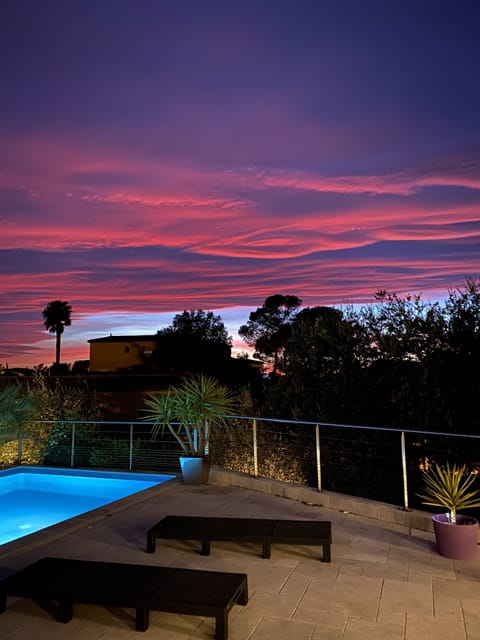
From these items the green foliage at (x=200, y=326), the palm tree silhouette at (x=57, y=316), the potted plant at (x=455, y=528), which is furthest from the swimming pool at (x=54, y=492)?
the palm tree silhouette at (x=57, y=316)

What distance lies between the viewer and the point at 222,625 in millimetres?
3045

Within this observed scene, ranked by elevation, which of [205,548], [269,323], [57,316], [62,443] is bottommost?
[205,548]

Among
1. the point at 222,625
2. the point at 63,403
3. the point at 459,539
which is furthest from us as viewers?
the point at 63,403

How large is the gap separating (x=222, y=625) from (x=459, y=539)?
7.73 ft

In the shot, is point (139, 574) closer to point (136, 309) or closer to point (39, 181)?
point (39, 181)

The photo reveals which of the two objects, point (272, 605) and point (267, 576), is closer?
point (272, 605)

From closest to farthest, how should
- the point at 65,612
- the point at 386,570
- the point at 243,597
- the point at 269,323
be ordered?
the point at 65,612 < the point at 243,597 < the point at 386,570 < the point at 269,323

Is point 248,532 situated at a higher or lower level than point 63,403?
lower

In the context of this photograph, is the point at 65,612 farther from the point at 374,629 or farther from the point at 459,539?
the point at 459,539

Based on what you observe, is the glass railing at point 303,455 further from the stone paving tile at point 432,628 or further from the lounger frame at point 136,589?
the stone paving tile at point 432,628

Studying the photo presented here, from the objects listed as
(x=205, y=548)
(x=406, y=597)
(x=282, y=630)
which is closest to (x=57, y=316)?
(x=205, y=548)

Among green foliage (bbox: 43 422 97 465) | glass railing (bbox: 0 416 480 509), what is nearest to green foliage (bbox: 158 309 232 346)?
green foliage (bbox: 43 422 97 465)

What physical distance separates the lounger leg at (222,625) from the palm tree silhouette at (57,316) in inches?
1719

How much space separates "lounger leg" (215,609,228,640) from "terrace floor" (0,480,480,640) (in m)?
0.18
